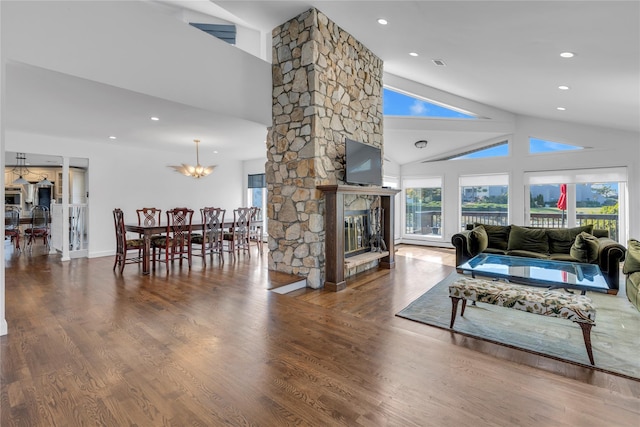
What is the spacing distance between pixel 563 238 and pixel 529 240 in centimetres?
49

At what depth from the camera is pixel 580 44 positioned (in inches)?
128

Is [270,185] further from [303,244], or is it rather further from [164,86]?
[164,86]

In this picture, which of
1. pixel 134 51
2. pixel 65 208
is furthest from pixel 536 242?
pixel 65 208

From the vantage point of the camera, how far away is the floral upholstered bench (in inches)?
97.0

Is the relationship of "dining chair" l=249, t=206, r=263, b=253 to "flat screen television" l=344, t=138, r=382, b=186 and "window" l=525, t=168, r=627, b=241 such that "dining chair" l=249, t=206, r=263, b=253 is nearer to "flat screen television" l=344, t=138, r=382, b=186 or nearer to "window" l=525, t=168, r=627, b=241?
"flat screen television" l=344, t=138, r=382, b=186

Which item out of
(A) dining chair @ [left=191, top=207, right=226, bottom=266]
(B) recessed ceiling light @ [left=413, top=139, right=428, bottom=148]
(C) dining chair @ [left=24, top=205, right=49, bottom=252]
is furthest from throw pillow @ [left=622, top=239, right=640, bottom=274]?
(C) dining chair @ [left=24, top=205, right=49, bottom=252]

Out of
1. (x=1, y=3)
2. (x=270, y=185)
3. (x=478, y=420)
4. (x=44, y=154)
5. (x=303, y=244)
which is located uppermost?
(x=1, y=3)

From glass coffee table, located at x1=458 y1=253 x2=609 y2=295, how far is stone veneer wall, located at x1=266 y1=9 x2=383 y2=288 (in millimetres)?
2172

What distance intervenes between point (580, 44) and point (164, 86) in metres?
4.50

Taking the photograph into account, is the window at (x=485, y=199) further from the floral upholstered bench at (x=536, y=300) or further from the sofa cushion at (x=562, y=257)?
the floral upholstered bench at (x=536, y=300)

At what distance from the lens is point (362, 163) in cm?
516

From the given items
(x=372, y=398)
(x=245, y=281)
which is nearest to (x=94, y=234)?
(x=245, y=281)

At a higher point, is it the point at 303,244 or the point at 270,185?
the point at 270,185

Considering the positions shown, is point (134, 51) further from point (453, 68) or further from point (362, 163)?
point (453, 68)
